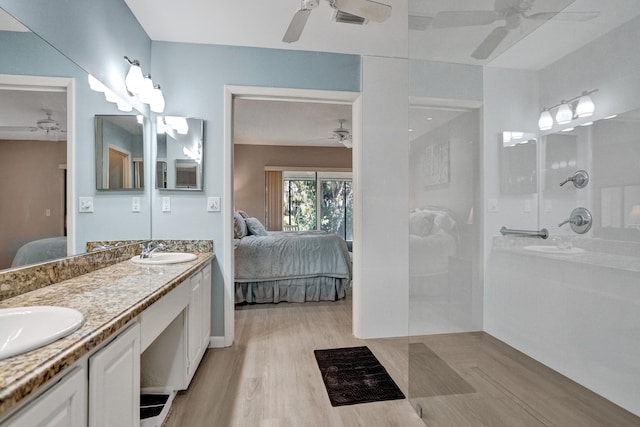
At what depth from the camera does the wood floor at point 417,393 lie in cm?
134

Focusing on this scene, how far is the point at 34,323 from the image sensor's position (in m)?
0.94

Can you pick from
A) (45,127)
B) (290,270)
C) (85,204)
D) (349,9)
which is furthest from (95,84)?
(290,270)

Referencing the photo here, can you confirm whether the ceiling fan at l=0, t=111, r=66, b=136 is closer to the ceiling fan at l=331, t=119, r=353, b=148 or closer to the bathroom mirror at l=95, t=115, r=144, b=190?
the bathroom mirror at l=95, t=115, r=144, b=190

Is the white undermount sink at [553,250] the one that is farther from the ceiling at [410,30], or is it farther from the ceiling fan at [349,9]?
the ceiling fan at [349,9]

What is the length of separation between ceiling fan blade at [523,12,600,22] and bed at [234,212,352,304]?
2.95 meters

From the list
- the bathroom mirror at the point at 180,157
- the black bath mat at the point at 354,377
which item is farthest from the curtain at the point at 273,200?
the black bath mat at the point at 354,377

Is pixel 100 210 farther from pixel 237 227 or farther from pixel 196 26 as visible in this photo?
pixel 237 227

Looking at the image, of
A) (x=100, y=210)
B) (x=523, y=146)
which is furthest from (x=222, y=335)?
(x=523, y=146)

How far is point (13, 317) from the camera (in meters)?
0.93

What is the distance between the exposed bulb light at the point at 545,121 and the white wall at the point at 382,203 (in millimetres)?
1378

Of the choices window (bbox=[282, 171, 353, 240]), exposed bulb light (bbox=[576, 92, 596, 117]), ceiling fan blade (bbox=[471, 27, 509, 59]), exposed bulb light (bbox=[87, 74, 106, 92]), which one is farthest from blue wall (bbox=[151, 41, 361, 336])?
window (bbox=[282, 171, 353, 240])

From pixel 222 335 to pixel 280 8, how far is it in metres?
2.57

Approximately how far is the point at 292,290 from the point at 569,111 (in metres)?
3.20

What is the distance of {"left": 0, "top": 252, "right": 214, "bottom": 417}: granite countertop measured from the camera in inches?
25.0
